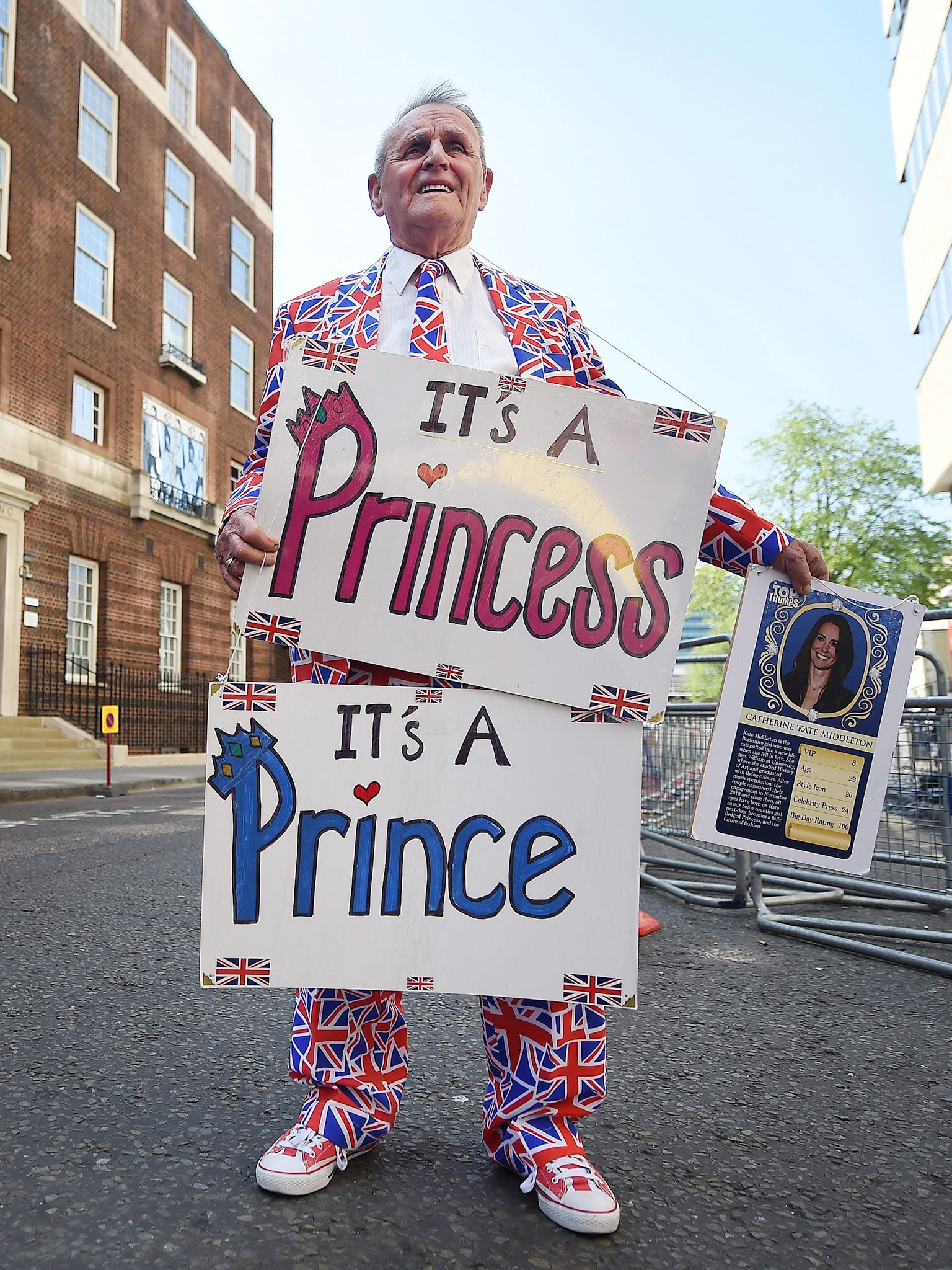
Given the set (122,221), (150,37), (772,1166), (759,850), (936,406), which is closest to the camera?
(772,1166)

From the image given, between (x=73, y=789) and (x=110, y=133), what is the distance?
1547 cm

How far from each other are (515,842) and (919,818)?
126 inches

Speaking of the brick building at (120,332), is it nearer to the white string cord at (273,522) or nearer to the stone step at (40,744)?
the stone step at (40,744)

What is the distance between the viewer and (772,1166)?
6.75 feet

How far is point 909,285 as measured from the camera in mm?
28922

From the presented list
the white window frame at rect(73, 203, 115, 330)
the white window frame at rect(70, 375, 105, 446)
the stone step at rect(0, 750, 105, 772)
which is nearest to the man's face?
the stone step at rect(0, 750, 105, 772)

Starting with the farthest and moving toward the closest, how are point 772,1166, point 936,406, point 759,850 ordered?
point 936,406 → point 759,850 → point 772,1166

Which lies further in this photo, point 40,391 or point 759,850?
point 40,391

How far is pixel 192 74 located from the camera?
78.1 feet

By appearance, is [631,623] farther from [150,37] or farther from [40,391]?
[150,37]

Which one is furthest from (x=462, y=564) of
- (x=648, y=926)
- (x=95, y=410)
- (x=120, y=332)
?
(x=120, y=332)

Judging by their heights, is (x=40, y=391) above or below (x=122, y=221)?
below

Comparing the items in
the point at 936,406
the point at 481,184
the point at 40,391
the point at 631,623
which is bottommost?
the point at 631,623

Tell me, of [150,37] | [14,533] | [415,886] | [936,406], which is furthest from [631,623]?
[936,406]
